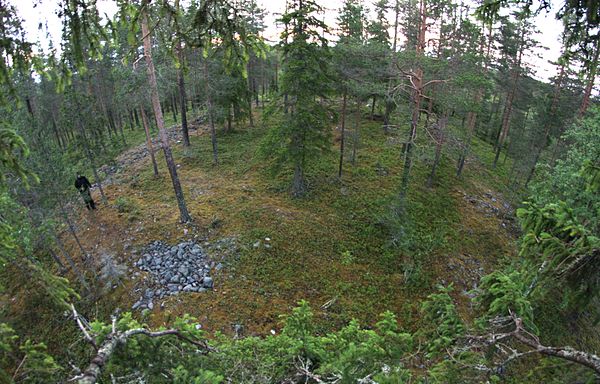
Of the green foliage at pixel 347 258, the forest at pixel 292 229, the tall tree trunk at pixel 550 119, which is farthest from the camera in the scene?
the tall tree trunk at pixel 550 119

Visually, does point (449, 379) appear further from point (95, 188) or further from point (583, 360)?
point (95, 188)

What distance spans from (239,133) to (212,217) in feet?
47.3

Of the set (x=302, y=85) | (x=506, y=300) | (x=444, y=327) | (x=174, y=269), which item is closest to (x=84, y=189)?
(x=174, y=269)

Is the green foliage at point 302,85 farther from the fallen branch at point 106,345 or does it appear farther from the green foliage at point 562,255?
the fallen branch at point 106,345

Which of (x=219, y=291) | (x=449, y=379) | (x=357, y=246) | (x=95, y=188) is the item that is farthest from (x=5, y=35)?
(x=95, y=188)

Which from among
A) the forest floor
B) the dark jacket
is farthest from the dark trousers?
the forest floor

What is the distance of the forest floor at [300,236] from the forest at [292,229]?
10 centimetres

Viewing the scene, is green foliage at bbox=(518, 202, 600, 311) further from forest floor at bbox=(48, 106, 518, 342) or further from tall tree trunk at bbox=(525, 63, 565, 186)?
tall tree trunk at bbox=(525, 63, 565, 186)

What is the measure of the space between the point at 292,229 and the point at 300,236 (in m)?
0.53

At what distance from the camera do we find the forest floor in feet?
38.1

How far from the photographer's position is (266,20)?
41.0m

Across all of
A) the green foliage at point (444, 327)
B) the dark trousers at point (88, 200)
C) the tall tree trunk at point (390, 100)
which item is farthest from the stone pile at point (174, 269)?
the tall tree trunk at point (390, 100)

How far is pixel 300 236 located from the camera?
14617mm

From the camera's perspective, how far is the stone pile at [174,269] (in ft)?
37.0
